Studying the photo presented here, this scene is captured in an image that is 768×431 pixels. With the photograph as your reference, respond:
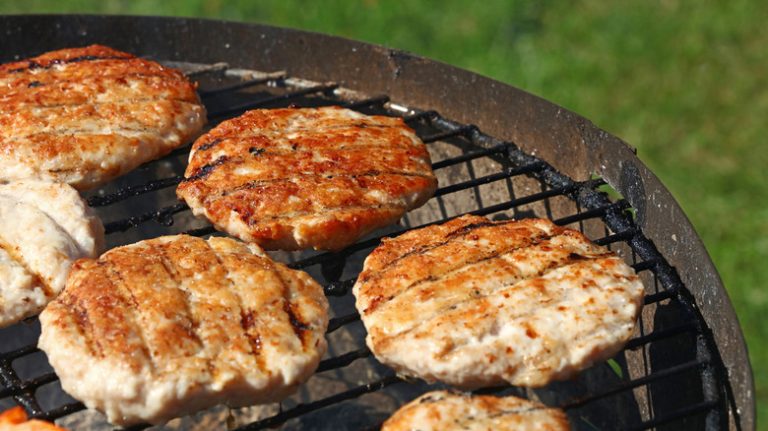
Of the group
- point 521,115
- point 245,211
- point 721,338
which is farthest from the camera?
point 521,115

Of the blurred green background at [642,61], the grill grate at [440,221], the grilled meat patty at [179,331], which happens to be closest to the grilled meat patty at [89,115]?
the grill grate at [440,221]

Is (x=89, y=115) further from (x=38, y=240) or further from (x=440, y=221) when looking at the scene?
(x=440, y=221)

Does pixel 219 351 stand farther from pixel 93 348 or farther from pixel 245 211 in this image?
pixel 245 211

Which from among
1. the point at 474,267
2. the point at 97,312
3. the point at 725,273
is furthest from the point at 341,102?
the point at 725,273

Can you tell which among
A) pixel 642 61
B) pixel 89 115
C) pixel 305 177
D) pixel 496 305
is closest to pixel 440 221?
pixel 305 177

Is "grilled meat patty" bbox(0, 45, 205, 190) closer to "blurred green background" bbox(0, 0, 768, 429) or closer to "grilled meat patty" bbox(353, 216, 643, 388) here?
"grilled meat patty" bbox(353, 216, 643, 388)
